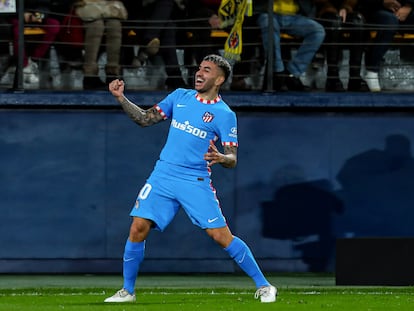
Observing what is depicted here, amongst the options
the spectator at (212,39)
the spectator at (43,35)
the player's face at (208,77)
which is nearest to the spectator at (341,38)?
the spectator at (212,39)

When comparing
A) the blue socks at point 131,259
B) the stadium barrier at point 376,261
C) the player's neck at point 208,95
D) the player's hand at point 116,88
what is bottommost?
the stadium barrier at point 376,261

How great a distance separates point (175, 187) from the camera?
1036 centimetres

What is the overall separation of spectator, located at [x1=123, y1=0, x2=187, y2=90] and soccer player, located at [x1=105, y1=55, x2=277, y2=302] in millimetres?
4573

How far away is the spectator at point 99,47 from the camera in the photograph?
49.1ft

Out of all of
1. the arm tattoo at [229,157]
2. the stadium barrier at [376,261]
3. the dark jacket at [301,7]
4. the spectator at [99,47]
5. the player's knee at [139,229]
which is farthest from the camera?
the dark jacket at [301,7]

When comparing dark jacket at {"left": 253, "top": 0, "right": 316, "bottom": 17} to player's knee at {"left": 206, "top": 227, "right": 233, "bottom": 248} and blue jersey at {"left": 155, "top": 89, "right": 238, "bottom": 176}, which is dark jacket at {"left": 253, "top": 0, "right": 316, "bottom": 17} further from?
player's knee at {"left": 206, "top": 227, "right": 233, "bottom": 248}

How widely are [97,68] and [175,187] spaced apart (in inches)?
201

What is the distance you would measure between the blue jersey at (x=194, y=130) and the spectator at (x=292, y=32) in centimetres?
476

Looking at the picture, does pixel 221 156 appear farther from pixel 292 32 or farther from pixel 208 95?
pixel 292 32

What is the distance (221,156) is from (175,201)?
779 millimetres

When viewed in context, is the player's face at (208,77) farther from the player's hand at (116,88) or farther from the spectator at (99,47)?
the spectator at (99,47)

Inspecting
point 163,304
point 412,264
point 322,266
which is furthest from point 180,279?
point 163,304

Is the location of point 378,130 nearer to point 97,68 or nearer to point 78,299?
point 97,68

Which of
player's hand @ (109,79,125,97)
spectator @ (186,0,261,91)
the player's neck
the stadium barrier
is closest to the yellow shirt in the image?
spectator @ (186,0,261,91)
